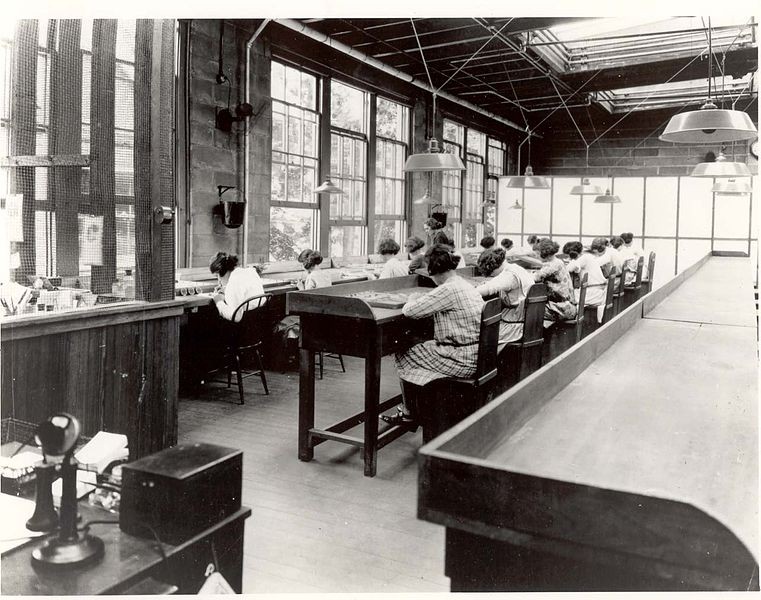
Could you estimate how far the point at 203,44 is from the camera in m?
6.02

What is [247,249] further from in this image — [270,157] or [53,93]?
[53,93]

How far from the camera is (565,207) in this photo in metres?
13.2

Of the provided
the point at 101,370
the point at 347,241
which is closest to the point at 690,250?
the point at 347,241

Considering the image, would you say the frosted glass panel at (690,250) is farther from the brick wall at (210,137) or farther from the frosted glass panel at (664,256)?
the brick wall at (210,137)

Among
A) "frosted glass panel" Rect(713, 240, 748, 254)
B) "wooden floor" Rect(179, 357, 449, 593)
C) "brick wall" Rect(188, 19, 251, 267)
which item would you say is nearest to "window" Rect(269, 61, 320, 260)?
"brick wall" Rect(188, 19, 251, 267)

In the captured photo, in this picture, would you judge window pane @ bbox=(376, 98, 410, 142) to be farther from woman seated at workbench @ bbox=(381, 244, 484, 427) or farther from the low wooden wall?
the low wooden wall

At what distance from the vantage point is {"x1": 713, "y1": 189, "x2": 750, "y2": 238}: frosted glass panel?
11972mm

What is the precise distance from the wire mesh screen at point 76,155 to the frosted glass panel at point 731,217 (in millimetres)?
11498

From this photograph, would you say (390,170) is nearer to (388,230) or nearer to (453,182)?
(388,230)

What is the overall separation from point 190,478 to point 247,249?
18.1ft

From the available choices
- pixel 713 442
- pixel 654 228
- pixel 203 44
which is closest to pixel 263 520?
pixel 713 442

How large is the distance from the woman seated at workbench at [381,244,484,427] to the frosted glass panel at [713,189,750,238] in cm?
1034

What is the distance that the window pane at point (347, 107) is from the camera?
8.16 m

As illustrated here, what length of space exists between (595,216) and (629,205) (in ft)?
2.12
